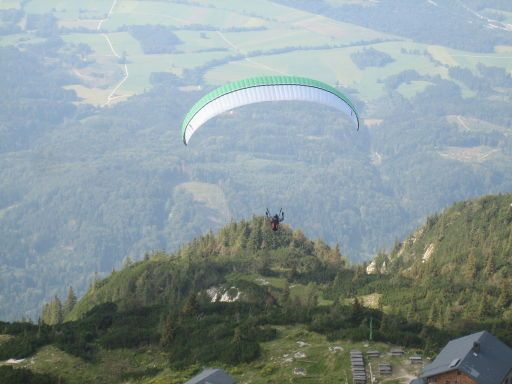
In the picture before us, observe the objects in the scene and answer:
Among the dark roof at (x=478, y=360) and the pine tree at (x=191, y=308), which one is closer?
the dark roof at (x=478, y=360)

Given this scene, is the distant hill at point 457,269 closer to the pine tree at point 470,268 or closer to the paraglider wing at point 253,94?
the pine tree at point 470,268

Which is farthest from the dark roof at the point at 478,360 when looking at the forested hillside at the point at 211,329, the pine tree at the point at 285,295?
the pine tree at the point at 285,295

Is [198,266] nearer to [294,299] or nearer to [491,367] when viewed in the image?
[294,299]

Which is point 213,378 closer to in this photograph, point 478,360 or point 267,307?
point 478,360

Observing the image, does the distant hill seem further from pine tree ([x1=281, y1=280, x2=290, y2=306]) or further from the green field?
the green field

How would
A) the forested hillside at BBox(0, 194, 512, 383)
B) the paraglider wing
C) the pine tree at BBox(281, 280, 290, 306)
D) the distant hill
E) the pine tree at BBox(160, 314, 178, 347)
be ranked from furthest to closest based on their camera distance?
the pine tree at BBox(281, 280, 290, 306), the distant hill, the pine tree at BBox(160, 314, 178, 347), the paraglider wing, the forested hillside at BBox(0, 194, 512, 383)

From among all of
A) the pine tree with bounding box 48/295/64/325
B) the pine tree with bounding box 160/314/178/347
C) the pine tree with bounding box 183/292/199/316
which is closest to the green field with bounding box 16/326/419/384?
the pine tree with bounding box 160/314/178/347

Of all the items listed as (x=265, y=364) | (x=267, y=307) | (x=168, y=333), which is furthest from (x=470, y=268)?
(x=265, y=364)
